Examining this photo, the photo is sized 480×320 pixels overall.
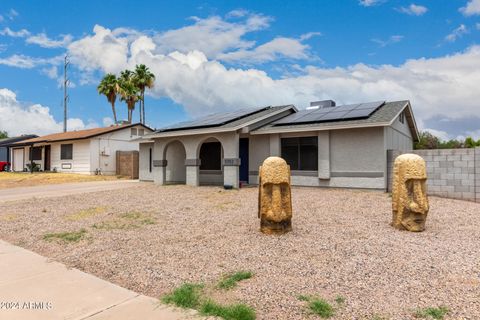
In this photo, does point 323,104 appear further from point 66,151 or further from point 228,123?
point 66,151

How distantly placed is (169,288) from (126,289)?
1.78 feet

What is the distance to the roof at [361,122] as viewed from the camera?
1270 cm

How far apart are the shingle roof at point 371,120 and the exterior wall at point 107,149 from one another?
601 inches

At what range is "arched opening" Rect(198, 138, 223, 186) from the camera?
18234 millimetres

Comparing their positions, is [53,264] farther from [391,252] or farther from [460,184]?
[460,184]

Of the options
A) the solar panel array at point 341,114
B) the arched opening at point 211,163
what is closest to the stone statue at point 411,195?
the solar panel array at point 341,114

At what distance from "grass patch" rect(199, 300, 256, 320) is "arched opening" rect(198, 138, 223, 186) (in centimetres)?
1463

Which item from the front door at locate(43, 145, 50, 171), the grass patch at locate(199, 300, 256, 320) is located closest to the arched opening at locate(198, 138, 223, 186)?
the grass patch at locate(199, 300, 256, 320)

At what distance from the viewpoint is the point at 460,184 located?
1145 cm

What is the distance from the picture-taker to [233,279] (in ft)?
13.6

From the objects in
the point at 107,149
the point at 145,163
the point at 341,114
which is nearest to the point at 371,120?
the point at 341,114

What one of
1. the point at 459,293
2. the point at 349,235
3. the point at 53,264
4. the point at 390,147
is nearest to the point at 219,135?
the point at 390,147

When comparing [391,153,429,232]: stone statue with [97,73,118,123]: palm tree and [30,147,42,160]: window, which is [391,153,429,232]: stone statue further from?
[97,73,118,123]: palm tree

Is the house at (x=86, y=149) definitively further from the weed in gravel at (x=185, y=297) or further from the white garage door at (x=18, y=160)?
the weed in gravel at (x=185, y=297)
